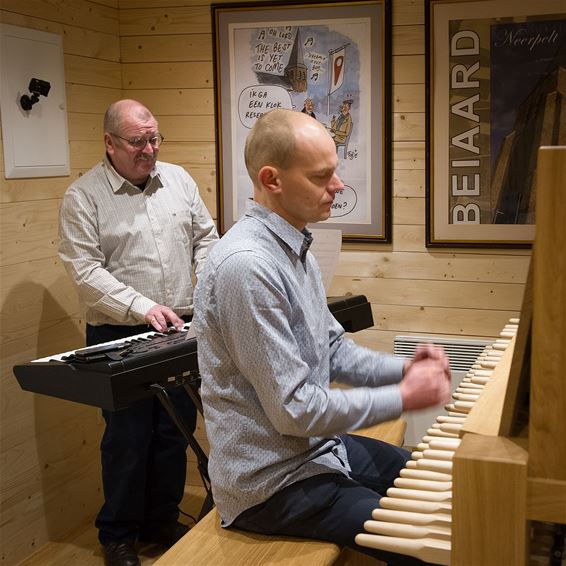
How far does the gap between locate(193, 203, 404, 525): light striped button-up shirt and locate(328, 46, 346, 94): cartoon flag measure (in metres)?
1.99

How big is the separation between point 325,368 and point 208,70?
242 cm

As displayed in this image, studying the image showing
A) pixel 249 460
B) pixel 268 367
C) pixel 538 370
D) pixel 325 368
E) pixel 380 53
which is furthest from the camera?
pixel 380 53

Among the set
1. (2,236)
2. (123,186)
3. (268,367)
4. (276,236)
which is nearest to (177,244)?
(123,186)

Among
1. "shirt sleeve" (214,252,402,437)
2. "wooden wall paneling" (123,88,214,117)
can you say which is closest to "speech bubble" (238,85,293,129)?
"wooden wall paneling" (123,88,214,117)

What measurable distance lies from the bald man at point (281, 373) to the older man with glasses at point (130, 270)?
4.38 ft

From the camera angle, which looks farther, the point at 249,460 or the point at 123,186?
the point at 123,186

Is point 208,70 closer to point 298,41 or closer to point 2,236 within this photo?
point 298,41

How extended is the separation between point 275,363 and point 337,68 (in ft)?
7.86

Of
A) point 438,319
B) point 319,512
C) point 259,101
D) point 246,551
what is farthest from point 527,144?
point 246,551

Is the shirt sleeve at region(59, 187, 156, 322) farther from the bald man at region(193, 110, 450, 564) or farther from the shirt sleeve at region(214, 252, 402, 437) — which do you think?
the shirt sleeve at region(214, 252, 402, 437)

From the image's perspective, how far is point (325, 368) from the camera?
6.61 feet

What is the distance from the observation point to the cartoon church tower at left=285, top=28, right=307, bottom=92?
389cm

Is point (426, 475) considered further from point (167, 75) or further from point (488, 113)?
point (167, 75)

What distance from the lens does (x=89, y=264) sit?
3270mm
